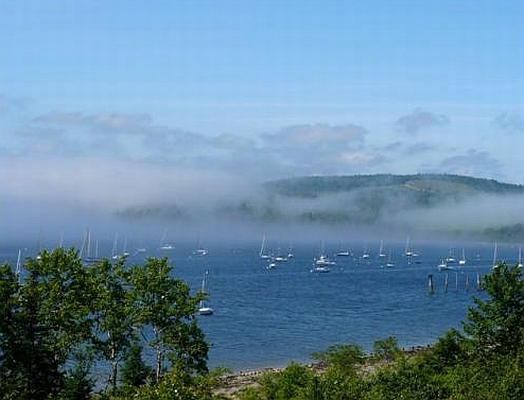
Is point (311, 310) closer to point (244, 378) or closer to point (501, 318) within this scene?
point (244, 378)

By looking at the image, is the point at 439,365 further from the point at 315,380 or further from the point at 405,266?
the point at 405,266

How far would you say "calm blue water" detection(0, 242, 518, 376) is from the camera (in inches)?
2950

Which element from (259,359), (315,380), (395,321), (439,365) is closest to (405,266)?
(395,321)

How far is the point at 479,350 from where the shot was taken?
40.3 meters

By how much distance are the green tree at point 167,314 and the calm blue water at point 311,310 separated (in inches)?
1292

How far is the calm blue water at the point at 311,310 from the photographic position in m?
74.9

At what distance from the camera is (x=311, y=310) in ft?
333

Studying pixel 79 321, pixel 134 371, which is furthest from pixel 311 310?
pixel 79 321

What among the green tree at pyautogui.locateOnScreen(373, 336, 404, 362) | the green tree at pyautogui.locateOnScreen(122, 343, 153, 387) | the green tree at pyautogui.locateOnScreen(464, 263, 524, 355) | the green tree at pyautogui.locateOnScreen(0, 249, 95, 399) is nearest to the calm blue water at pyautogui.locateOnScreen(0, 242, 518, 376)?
the green tree at pyautogui.locateOnScreen(373, 336, 404, 362)

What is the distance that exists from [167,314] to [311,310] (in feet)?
232

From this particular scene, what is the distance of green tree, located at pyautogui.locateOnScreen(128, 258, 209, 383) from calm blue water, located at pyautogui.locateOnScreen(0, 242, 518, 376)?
32.8 metres

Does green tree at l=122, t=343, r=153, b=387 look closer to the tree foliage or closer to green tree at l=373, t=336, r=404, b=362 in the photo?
the tree foliage

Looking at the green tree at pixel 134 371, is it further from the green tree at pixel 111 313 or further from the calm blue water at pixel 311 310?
the calm blue water at pixel 311 310

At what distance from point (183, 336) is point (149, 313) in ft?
6.57
